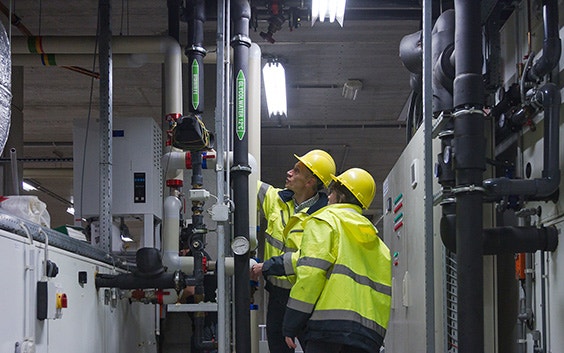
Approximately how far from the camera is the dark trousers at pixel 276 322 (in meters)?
5.15

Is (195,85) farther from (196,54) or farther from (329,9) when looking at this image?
(329,9)

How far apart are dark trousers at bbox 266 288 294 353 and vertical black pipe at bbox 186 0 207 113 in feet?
4.65

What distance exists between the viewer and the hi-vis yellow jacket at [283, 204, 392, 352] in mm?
4012

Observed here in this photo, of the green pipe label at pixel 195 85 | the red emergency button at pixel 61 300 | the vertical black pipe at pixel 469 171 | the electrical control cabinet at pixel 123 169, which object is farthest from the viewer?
the electrical control cabinet at pixel 123 169

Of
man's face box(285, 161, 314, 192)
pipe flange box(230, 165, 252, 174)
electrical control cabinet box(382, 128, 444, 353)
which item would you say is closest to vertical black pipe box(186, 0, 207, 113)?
pipe flange box(230, 165, 252, 174)

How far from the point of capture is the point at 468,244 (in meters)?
3.26

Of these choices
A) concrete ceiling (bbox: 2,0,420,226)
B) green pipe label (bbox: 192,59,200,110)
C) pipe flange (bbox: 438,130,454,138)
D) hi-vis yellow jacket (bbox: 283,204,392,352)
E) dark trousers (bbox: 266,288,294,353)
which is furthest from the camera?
concrete ceiling (bbox: 2,0,420,226)

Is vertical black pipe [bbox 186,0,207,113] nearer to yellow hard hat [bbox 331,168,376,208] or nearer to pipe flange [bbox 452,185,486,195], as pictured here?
yellow hard hat [bbox 331,168,376,208]

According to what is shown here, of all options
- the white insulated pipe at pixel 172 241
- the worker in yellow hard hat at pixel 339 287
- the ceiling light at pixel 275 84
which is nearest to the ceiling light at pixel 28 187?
the ceiling light at pixel 275 84

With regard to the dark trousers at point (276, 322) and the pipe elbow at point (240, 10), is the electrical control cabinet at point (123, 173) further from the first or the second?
the pipe elbow at point (240, 10)

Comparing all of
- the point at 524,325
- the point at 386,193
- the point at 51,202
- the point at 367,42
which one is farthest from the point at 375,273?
the point at 51,202

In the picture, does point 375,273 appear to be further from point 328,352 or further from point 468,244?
point 468,244

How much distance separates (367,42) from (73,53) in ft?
Answer: 10.6

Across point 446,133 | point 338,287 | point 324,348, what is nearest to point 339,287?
point 338,287
